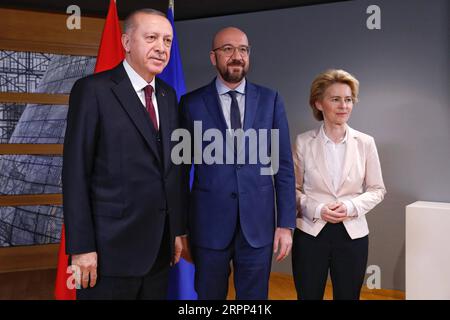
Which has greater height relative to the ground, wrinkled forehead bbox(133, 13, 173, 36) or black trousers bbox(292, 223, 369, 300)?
wrinkled forehead bbox(133, 13, 173, 36)

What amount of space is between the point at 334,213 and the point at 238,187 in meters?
0.50

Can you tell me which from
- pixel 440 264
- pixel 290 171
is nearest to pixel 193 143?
pixel 290 171

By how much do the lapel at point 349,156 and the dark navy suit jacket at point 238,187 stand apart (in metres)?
0.32

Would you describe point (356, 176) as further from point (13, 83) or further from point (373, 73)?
point (13, 83)

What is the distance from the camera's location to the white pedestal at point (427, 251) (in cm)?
335

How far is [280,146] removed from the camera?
2.01 m

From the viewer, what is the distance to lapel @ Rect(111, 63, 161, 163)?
1.71m

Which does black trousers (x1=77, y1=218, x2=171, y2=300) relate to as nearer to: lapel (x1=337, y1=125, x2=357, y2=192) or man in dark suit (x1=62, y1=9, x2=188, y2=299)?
man in dark suit (x1=62, y1=9, x2=188, y2=299)

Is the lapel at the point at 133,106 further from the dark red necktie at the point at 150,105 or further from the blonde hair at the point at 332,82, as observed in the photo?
the blonde hair at the point at 332,82

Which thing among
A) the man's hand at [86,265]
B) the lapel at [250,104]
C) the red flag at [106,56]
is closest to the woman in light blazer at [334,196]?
the lapel at [250,104]

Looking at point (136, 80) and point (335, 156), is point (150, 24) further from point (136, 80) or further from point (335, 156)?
point (335, 156)

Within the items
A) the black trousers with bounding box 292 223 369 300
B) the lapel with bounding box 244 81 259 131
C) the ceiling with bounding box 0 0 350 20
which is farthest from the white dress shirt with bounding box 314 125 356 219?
the ceiling with bounding box 0 0 350 20

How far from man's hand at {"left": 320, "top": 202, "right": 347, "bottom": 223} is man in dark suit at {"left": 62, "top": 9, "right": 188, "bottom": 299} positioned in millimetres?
741

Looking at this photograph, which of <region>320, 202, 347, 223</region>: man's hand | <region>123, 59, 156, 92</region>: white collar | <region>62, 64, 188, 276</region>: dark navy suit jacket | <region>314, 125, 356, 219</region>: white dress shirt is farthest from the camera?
<region>314, 125, 356, 219</region>: white dress shirt
